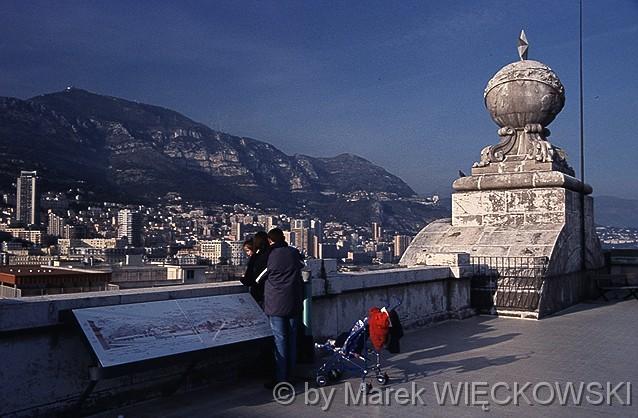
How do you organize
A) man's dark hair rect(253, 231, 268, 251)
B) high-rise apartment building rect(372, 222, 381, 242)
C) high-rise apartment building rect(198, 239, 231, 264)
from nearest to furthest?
man's dark hair rect(253, 231, 268, 251), high-rise apartment building rect(198, 239, 231, 264), high-rise apartment building rect(372, 222, 381, 242)

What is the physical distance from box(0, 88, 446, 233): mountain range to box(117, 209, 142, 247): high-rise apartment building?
20602 mm

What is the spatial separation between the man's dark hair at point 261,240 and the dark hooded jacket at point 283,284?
0.52m

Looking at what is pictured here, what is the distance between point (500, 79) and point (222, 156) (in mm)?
163123

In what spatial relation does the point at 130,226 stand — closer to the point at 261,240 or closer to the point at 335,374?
the point at 261,240

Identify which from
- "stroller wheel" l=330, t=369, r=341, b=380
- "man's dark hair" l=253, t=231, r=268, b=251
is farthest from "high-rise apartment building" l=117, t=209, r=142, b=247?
"stroller wheel" l=330, t=369, r=341, b=380

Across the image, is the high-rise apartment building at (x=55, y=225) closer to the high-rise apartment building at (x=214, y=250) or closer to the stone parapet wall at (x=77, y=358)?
the high-rise apartment building at (x=214, y=250)

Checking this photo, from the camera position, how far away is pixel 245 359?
6.54m

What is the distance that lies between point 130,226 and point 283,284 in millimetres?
93644

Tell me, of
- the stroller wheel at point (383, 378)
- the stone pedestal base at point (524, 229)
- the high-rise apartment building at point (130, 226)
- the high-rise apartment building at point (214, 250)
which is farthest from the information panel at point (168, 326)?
the high-rise apartment building at point (130, 226)

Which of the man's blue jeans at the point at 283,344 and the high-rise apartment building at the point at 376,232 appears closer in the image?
the man's blue jeans at the point at 283,344

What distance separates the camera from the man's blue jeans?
6.09 metres

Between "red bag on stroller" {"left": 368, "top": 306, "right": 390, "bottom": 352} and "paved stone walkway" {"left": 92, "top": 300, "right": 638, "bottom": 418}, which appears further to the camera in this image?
"red bag on stroller" {"left": 368, "top": 306, "right": 390, "bottom": 352}

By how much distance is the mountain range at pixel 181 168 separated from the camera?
12036cm

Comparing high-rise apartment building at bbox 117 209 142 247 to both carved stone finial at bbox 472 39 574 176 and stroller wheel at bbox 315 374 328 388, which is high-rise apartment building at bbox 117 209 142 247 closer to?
carved stone finial at bbox 472 39 574 176
